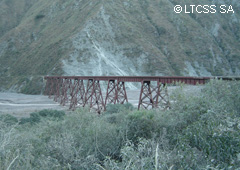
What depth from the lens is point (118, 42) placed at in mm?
51594

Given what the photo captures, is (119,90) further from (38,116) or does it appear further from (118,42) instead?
(118,42)

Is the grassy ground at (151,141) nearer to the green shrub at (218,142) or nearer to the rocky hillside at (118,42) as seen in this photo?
the green shrub at (218,142)

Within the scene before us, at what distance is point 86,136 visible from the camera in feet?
25.1

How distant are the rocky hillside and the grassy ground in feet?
114

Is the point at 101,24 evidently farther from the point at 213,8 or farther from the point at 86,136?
the point at 86,136

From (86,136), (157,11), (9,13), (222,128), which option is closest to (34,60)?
(157,11)

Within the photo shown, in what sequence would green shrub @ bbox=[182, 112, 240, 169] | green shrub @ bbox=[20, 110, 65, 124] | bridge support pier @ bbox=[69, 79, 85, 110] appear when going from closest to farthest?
1. green shrub @ bbox=[182, 112, 240, 169]
2. green shrub @ bbox=[20, 110, 65, 124]
3. bridge support pier @ bbox=[69, 79, 85, 110]

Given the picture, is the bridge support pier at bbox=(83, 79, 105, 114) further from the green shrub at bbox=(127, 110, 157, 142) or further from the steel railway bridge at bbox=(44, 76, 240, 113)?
the green shrub at bbox=(127, 110, 157, 142)

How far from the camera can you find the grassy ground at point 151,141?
464cm

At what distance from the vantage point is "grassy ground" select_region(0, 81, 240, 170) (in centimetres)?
464

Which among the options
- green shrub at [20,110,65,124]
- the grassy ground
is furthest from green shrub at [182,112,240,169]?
green shrub at [20,110,65,124]

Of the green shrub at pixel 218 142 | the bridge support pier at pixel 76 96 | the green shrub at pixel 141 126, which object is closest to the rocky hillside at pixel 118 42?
the bridge support pier at pixel 76 96

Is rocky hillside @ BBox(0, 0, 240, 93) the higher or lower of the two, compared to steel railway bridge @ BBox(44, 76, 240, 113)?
higher

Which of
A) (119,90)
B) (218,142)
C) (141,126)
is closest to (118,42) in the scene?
(119,90)
